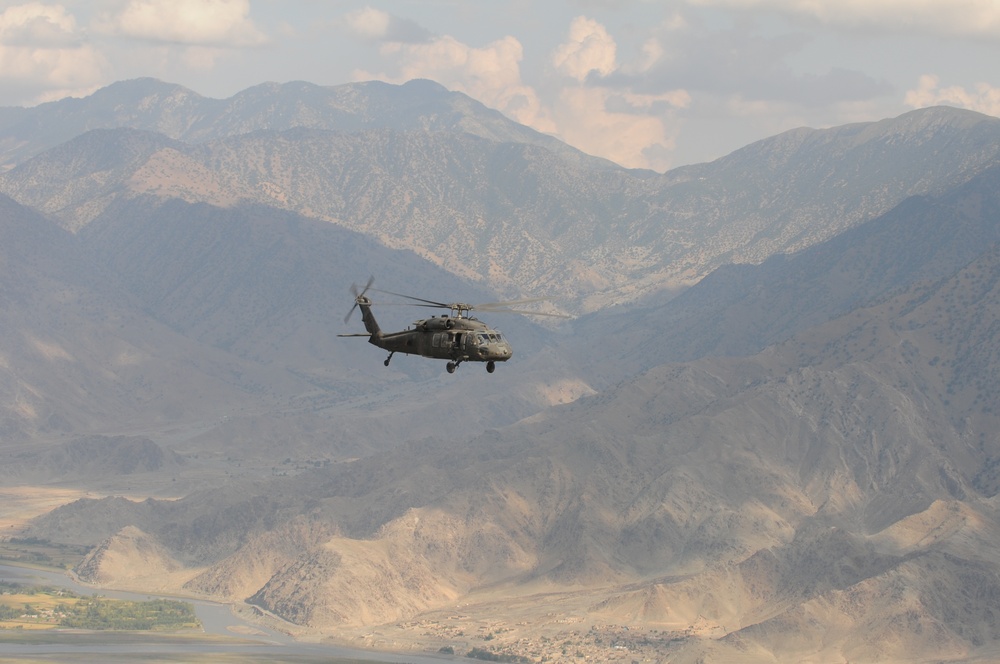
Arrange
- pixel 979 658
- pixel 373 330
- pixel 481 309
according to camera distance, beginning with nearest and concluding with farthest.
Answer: pixel 481 309 → pixel 373 330 → pixel 979 658

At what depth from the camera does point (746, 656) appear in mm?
195750

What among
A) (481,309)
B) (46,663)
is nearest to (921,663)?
(46,663)

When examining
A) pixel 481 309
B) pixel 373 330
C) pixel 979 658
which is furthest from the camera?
pixel 979 658

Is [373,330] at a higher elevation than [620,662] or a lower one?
higher

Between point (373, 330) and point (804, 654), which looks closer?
point (373, 330)

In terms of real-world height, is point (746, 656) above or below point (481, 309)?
below

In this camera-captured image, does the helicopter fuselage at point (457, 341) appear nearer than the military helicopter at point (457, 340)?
No

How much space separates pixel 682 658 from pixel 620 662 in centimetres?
743

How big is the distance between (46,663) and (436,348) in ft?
368

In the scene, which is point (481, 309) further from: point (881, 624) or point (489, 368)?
point (881, 624)

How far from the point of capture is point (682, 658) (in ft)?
645

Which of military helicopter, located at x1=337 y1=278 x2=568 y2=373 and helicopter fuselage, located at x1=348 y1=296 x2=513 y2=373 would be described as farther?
helicopter fuselage, located at x1=348 y1=296 x2=513 y2=373

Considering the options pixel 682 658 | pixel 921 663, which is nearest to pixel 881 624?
pixel 921 663

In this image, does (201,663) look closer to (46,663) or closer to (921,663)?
(46,663)
